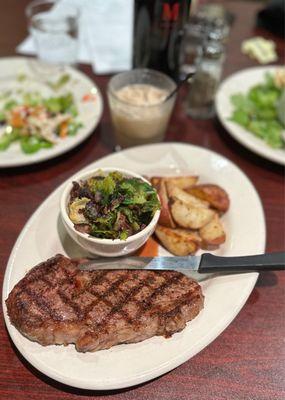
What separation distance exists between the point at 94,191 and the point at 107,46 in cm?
191

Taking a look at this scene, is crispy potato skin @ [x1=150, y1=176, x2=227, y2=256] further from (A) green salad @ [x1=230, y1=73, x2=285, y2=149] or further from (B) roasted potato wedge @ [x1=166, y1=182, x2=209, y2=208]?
(A) green salad @ [x1=230, y1=73, x2=285, y2=149]

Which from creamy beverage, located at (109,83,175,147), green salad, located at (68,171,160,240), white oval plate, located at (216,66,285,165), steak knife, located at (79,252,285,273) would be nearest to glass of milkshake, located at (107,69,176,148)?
creamy beverage, located at (109,83,175,147)

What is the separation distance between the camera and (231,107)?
2498 mm

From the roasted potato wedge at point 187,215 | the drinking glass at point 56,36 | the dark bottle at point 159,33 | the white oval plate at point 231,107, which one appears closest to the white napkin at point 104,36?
the drinking glass at point 56,36

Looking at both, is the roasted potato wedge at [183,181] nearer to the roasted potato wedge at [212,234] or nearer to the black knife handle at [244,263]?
the roasted potato wedge at [212,234]

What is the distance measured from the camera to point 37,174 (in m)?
2.13

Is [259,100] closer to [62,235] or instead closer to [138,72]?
[138,72]

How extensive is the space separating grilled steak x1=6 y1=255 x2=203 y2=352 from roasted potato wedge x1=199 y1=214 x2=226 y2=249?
26 centimetres

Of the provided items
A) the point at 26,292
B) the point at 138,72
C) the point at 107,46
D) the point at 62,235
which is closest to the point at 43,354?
the point at 26,292

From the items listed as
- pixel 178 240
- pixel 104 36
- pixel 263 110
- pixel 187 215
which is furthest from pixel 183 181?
pixel 104 36

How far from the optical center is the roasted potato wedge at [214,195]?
182 cm

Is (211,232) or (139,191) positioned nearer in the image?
(139,191)

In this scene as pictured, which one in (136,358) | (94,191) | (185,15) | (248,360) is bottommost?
(248,360)

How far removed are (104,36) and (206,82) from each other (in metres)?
1.19
